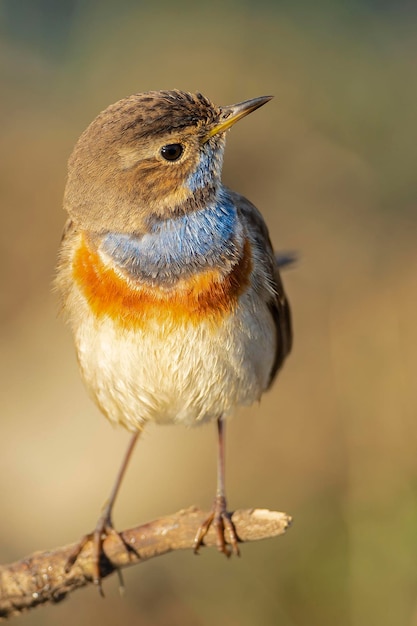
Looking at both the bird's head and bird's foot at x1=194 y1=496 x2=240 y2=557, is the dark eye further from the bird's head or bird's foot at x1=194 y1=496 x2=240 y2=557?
bird's foot at x1=194 y1=496 x2=240 y2=557

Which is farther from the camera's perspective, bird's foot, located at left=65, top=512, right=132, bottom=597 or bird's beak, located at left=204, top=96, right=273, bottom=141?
bird's foot, located at left=65, top=512, right=132, bottom=597

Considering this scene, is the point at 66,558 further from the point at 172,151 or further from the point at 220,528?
the point at 172,151

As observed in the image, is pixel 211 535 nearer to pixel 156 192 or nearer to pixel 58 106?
pixel 156 192

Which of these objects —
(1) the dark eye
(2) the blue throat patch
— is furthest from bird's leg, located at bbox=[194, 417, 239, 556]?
(1) the dark eye

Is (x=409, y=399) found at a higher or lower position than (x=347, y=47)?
lower

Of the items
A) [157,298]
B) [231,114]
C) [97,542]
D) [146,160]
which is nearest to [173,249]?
[157,298]

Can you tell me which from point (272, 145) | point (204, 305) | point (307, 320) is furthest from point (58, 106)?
point (204, 305)
